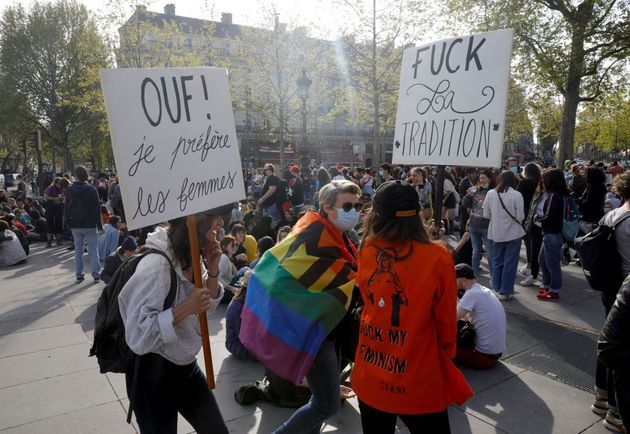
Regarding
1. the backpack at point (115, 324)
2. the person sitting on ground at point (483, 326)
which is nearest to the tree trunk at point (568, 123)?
the person sitting on ground at point (483, 326)

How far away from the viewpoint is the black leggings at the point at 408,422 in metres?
2.04

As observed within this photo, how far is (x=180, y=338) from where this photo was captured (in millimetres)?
2240

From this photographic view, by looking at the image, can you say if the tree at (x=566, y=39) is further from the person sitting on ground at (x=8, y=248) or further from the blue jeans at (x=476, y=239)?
the person sitting on ground at (x=8, y=248)

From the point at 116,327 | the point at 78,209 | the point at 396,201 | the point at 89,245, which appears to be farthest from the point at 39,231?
the point at 396,201

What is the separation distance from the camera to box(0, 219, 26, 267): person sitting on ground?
377 inches

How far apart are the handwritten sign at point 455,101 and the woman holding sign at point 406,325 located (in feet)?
3.41

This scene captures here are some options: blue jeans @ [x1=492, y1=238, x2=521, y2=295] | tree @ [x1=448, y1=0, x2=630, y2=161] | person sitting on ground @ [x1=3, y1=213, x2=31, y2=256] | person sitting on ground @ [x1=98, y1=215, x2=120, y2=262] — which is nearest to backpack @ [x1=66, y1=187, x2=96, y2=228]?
person sitting on ground @ [x1=98, y1=215, x2=120, y2=262]

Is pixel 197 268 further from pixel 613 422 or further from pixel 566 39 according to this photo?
pixel 566 39

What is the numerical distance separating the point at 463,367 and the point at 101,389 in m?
3.30

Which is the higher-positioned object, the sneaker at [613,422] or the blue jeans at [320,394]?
the blue jeans at [320,394]

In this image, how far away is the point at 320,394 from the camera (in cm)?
261

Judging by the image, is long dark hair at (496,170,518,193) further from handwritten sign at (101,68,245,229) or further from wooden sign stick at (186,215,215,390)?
wooden sign stick at (186,215,215,390)

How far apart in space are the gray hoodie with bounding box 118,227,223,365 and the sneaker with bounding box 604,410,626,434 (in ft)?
9.87

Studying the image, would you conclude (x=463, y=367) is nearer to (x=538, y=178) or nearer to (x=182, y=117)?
(x=182, y=117)
